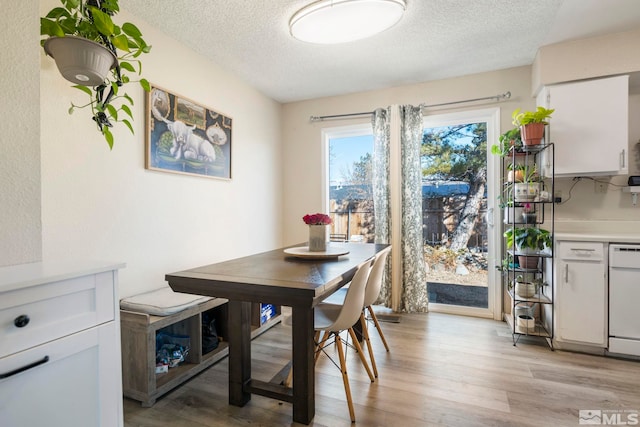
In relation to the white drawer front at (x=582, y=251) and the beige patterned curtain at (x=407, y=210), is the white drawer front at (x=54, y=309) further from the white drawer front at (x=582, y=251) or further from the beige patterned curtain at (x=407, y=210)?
the white drawer front at (x=582, y=251)

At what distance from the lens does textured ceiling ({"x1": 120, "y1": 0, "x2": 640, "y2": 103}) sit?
83.6 inches

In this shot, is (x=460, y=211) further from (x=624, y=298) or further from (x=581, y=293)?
(x=624, y=298)

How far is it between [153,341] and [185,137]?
1622mm

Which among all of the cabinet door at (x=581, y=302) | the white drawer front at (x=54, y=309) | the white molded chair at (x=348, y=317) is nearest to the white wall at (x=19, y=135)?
the white drawer front at (x=54, y=309)

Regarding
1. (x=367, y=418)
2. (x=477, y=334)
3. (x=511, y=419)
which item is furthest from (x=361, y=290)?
(x=477, y=334)

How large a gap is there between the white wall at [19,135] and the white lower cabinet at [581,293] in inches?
130

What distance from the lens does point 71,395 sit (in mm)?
1055

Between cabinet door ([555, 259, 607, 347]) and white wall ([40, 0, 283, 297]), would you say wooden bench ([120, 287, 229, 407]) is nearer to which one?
white wall ([40, 0, 283, 297])

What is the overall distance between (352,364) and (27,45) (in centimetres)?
246

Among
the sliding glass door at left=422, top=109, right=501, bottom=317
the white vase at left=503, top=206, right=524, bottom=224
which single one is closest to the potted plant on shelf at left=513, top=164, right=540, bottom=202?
the white vase at left=503, top=206, right=524, bottom=224

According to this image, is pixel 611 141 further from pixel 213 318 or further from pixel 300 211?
pixel 213 318

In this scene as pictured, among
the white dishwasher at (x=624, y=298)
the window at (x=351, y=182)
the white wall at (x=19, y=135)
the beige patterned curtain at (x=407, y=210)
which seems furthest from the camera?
the window at (x=351, y=182)

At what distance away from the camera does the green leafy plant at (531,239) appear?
2.52 meters

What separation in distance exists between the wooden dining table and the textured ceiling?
5.72 ft
